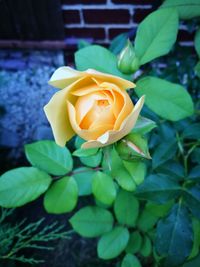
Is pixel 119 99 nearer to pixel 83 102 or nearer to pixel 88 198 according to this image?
pixel 83 102

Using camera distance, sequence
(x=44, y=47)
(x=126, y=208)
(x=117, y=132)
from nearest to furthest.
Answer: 1. (x=117, y=132)
2. (x=126, y=208)
3. (x=44, y=47)

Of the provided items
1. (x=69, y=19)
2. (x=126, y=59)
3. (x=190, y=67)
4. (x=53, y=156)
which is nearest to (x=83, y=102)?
(x=126, y=59)

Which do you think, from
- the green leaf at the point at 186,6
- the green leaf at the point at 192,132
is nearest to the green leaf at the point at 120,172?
the green leaf at the point at 192,132

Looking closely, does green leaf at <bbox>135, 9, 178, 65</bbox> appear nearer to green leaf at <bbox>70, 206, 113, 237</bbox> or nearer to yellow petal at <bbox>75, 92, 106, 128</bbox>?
yellow petal at <bbox>75, 92, 106, 128</bbox>

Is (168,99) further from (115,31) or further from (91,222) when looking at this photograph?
(115,31)

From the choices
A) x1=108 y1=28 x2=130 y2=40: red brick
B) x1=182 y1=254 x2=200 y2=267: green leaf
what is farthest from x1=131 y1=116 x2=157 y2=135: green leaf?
x1=108 y1=28 x2=130 y2=40: red brick

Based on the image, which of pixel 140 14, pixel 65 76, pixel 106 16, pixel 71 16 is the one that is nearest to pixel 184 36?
pixel 140 14

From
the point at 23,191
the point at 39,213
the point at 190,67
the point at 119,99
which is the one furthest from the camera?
the point at 39,213
